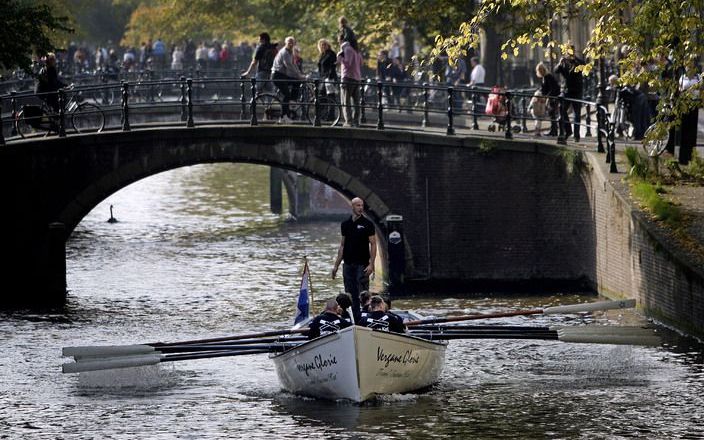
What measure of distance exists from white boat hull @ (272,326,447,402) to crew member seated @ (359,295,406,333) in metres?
0.25

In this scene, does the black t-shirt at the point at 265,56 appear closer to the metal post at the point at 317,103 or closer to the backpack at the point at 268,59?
the backpack at the point at 268,59

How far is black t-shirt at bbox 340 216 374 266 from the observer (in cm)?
2598

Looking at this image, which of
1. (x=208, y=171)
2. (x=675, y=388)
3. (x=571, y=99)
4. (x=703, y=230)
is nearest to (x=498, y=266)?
(x=571, y=99)

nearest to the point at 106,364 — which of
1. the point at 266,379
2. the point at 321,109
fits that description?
the point at 266,379

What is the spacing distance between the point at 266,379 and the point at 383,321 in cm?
264

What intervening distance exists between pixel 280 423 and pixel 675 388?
17.4 feet

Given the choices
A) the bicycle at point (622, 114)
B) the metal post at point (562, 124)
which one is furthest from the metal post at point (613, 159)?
the bicycle at point (622, 114)

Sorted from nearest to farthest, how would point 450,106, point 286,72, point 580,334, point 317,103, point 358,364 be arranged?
point 358,364 → point 580,334 → point 450,106 → point 317,103 → point 286,72

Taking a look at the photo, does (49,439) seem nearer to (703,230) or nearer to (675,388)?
(675,388)

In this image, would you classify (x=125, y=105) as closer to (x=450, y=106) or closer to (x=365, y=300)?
(x=450, y=106)

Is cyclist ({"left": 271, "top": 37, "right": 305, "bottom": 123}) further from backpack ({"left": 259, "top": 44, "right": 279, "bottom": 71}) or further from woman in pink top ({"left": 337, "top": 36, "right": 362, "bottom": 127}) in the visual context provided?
backpack ({"left": 259, "top": 44, "right": 279, "bottom": 71})

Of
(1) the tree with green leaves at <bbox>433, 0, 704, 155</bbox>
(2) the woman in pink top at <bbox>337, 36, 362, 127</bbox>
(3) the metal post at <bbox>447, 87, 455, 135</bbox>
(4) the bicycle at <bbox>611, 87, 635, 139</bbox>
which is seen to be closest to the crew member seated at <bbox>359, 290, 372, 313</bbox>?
(1) the tree with green leaves at <bbox>433, 0, 704, 155</bbox>

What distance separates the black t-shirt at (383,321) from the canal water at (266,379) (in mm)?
918

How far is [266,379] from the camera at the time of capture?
2478 centimetres
